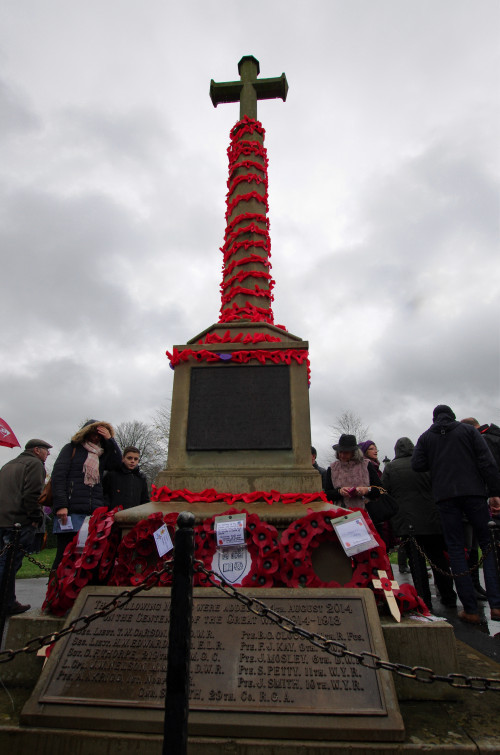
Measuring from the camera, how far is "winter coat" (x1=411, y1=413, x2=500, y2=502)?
462cm

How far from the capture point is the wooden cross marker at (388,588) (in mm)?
2936

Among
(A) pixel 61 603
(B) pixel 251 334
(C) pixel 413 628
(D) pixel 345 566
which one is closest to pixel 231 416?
(B) pixel 251 334

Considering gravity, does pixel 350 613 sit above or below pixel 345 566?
below

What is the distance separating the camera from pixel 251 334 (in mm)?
5027

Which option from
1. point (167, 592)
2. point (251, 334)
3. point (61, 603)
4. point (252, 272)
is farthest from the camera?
point (252, 272)

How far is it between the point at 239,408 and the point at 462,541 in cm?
274

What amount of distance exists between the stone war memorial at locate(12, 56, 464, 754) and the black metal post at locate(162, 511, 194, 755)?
1.19 feet

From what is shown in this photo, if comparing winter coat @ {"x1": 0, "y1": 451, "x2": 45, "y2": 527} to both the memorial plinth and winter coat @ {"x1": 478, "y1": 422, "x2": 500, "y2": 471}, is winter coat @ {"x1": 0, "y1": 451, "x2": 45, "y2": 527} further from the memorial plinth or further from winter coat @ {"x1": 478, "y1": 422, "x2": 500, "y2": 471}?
winter coat @ {"x1": 478, "y1": 422, "x2": 500, "y2": 471}

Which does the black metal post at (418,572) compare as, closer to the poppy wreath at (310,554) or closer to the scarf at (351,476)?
the scarf at (351,476)

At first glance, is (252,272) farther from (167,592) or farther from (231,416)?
(167,592)

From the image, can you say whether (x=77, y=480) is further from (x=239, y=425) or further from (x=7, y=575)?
(x=239, y=425)

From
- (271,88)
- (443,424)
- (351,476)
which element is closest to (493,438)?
(443,424)

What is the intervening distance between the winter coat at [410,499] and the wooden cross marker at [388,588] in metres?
2.39

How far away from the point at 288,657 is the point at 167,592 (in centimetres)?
95
